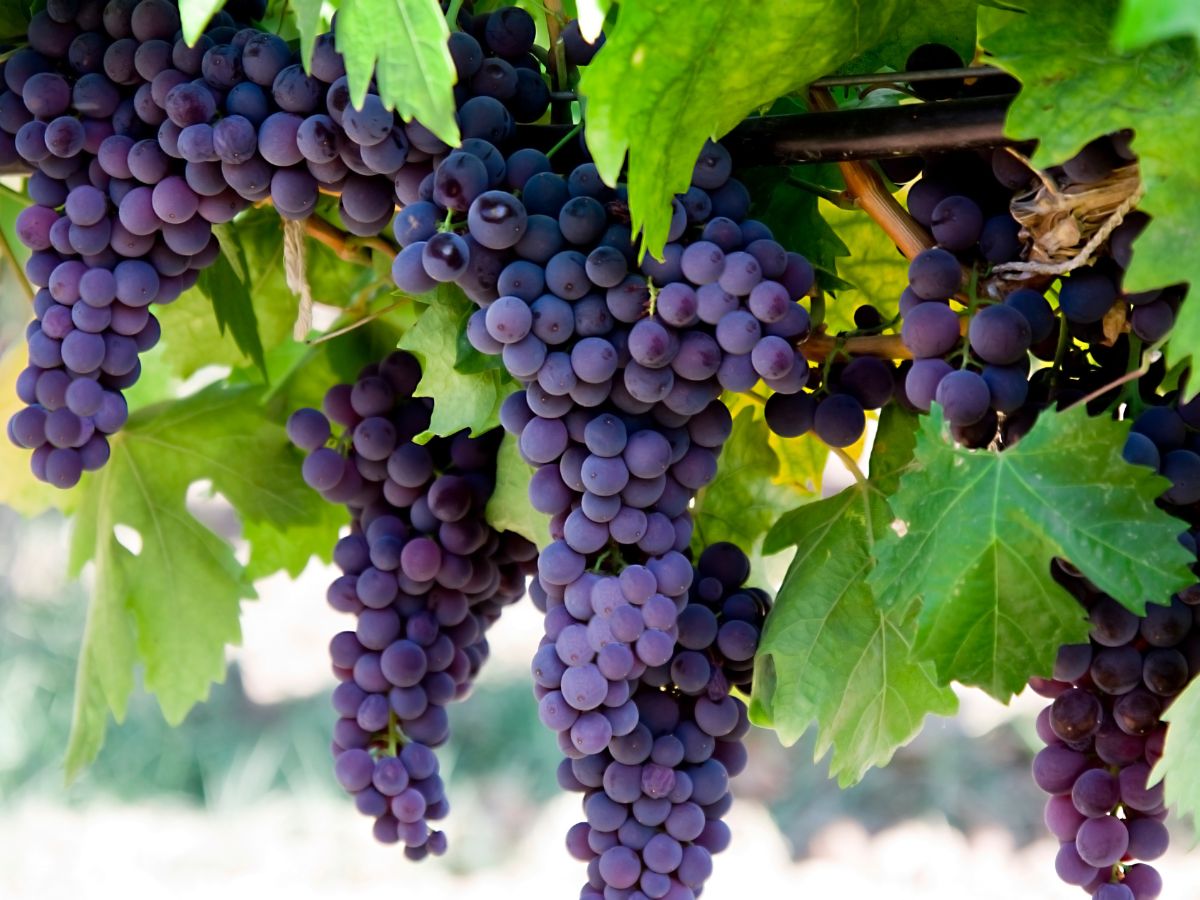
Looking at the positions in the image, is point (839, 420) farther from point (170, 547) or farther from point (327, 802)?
point (327, 802)

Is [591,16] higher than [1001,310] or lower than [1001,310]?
higher

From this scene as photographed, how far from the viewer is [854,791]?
11.6 ft

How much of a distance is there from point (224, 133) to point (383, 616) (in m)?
0.27

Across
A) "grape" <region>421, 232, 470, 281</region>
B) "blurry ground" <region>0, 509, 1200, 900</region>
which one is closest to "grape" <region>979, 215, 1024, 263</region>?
"grape" <region>421, 232, 470, 281</region>

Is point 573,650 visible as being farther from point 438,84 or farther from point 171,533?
point 171,533

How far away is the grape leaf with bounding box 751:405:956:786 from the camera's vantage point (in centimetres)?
56

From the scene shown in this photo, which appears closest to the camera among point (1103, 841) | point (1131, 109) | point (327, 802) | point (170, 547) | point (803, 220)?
point (1131, 109)

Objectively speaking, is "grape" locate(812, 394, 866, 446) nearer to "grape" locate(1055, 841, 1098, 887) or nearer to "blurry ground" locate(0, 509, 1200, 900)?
"grape" locate(1055, 841, 1098, 887)

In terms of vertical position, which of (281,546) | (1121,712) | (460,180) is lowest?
(281,546)

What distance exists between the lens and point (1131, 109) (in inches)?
16.6

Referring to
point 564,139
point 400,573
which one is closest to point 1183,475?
point 564,139

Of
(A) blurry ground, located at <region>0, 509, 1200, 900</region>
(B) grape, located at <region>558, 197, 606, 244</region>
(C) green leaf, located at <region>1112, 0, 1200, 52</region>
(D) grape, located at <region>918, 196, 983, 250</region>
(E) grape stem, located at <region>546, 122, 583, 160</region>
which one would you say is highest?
(C) green leaf, located at <region>1112, 0, 1200, 52</region>

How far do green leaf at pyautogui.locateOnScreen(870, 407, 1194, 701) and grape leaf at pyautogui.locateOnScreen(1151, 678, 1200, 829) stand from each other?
45mm

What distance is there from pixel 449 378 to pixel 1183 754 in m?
0.33
